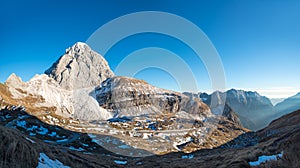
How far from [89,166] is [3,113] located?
→ 15217cm

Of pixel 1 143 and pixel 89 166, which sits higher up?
pixel 1 143

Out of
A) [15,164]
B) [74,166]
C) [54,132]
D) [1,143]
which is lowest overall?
[54,132]

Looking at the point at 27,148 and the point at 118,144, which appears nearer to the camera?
the point at 27,148

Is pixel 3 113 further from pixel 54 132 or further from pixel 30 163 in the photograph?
pixel 30 163

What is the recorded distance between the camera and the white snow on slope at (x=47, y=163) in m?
12.2

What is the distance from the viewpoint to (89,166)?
58.0ft

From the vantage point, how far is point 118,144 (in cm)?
13612

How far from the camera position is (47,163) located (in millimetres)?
12883

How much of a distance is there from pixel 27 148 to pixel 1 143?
5.12 ft

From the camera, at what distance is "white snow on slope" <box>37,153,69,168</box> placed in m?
12.2

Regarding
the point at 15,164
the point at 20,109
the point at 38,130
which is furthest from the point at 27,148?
the point at 20,109

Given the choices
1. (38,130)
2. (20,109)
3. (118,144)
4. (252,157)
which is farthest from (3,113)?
(252,157)

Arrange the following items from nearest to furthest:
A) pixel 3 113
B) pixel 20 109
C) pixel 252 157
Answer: pixel 252 157 → pixel 3 113 → pixel 20 109

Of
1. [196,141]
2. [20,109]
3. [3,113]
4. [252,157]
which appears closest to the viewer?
[252,157]
